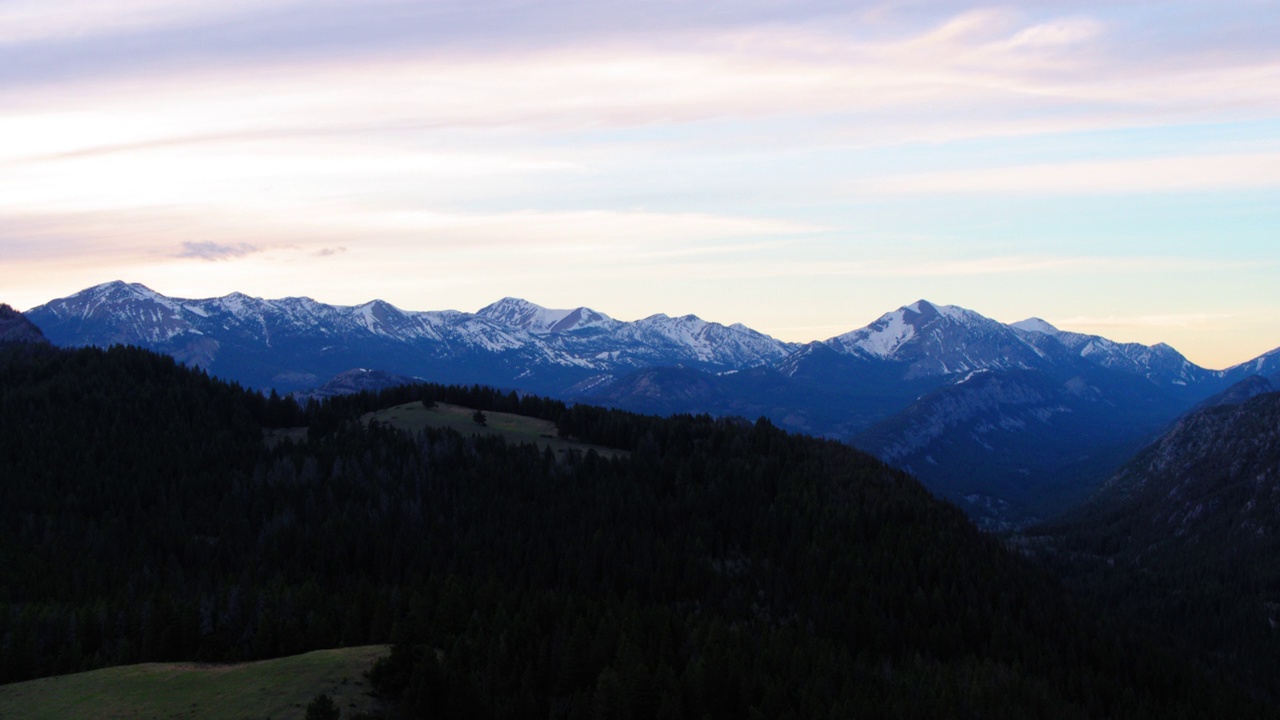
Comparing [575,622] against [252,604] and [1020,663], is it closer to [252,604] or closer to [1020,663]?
[252,604]

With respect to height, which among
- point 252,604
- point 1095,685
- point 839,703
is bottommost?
point 1095,685

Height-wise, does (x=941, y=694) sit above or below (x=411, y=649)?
below

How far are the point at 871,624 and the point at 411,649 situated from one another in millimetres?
114449

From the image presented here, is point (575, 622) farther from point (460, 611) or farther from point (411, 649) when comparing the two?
point (411, 649)

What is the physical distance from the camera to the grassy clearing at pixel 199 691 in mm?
94500

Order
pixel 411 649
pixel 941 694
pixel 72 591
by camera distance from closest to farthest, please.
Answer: pixel 411 649 < pixel 941 694 < pixel 72 591

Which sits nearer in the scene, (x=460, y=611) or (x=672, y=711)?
(x=672, y=711)

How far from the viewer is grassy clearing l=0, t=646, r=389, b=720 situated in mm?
94500

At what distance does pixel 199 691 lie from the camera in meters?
101

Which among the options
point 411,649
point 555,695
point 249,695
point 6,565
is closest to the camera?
point 249,695

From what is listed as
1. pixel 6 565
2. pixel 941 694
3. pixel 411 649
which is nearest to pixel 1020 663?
pixel 941 694

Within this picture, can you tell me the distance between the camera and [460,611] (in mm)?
152000

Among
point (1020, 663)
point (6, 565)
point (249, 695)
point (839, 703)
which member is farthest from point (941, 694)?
point (6, 565)

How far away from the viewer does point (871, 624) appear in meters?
195
